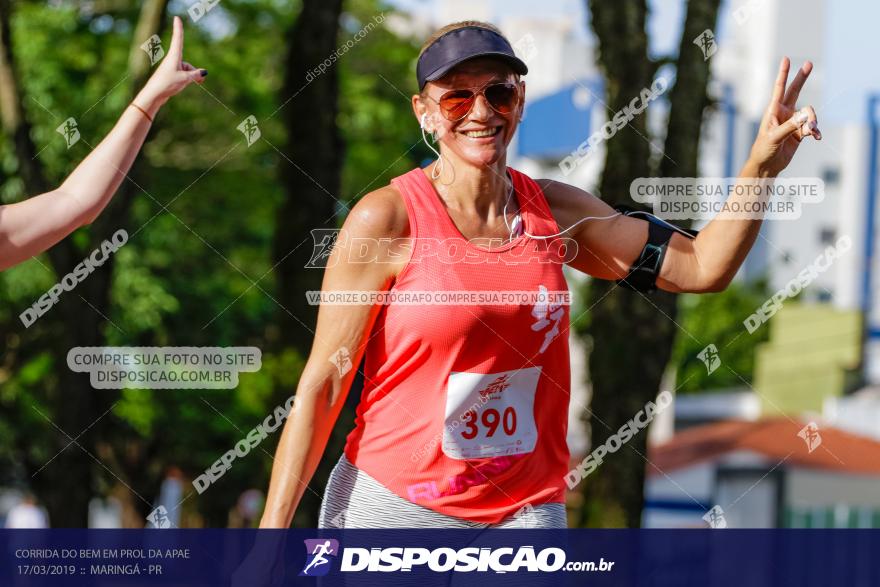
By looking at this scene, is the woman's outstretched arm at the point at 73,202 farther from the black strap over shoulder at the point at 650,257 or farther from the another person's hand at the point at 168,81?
the black strap over shoulder at the point at 650,257

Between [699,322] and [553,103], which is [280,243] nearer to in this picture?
[553,103]

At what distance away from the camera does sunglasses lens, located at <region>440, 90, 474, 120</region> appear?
356 cm

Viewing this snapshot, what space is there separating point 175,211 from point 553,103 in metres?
5.92

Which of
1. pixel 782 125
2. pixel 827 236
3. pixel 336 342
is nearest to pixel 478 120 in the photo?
pixel 336 342

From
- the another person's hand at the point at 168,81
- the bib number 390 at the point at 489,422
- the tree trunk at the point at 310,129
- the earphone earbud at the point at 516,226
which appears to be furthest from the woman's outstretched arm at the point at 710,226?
the tree trunk at the point at 310,129

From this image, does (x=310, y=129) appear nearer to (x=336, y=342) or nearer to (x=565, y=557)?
(x=565, y=557)

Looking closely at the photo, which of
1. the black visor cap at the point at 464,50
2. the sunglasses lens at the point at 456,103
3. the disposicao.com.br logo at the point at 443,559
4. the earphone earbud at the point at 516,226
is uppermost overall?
the black visor cap at the point at 464,50

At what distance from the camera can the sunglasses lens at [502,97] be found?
357cm

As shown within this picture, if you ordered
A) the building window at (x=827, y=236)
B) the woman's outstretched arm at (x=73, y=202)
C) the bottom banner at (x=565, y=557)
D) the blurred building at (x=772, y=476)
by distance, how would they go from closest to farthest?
the woman's outstretched arm at (x=73, y=202), the bottom banner at (x=565, y=557), the blurred building at (x=772, y=476), the building window at (x=827, y=236)

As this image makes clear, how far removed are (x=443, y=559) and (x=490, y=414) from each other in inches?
14.9

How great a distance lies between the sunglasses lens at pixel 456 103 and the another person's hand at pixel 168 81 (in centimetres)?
62

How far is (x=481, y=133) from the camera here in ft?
11.7

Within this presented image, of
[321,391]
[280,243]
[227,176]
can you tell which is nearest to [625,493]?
[280,243]

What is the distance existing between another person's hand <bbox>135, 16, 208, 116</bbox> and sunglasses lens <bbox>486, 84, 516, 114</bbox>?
735 millimetres
